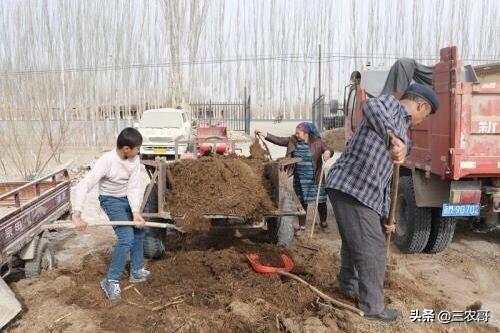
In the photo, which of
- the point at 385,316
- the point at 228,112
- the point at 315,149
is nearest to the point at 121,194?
the point at 385,316

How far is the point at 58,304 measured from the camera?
3.96 meters

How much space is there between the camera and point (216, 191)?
4918 mm

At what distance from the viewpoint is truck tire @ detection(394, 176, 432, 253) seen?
224 inches

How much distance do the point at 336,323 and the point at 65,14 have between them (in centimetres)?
1558

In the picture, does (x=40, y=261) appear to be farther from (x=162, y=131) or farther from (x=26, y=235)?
(x=162, y=131)

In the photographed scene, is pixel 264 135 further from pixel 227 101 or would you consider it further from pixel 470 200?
pixel 227 101

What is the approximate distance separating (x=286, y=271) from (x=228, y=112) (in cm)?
2034

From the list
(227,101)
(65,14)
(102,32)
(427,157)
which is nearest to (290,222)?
(427,157)

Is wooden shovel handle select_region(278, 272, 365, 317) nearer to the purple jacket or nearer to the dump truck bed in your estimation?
the dump truck bed

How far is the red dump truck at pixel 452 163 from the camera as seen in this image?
492cm

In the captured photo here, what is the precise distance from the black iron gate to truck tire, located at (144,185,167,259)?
56.5 ft

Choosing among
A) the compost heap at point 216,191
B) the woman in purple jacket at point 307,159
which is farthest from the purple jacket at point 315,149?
the compost heap at point 216,191

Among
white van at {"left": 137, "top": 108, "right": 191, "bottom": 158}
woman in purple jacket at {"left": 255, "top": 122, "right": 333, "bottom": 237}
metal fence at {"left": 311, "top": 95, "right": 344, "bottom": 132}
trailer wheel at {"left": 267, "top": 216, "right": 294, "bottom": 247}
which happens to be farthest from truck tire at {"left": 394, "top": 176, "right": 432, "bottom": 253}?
metal fence at {"left": 311, "top": 95, "right": 344, "bottom": 132}

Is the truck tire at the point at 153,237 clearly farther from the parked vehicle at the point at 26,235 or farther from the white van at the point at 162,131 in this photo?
the white van at the point at 162,131
